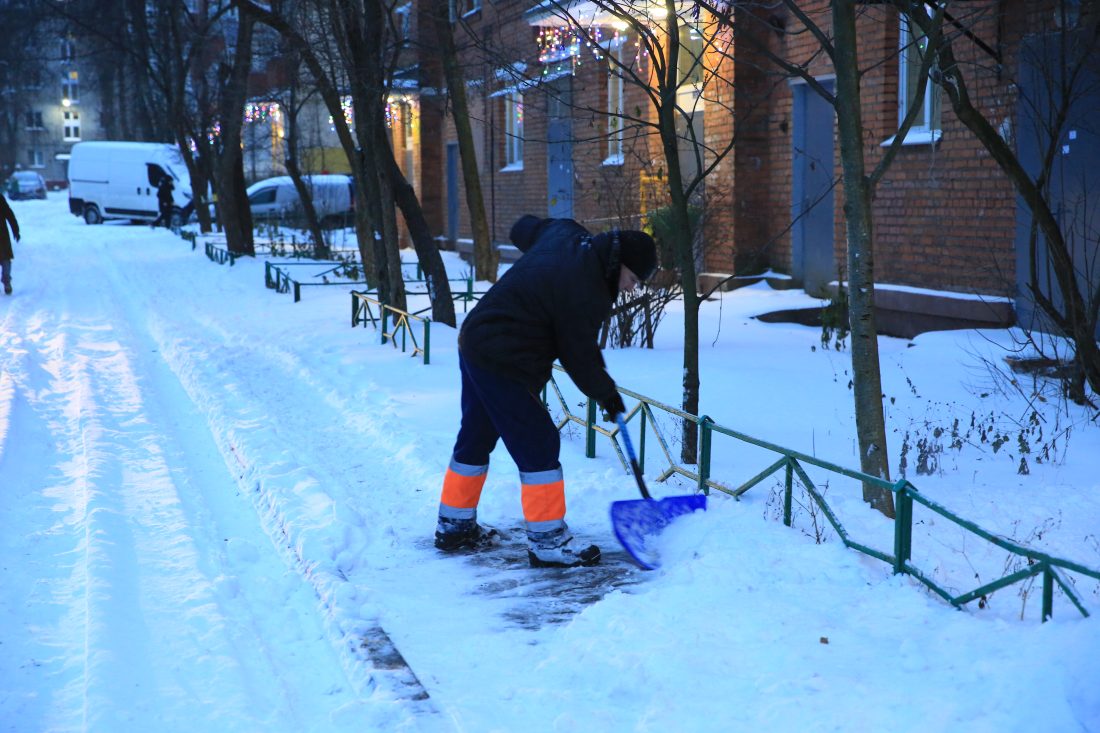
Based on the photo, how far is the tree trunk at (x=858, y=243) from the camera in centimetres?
529

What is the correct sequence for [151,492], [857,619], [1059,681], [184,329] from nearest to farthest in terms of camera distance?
[1059,681] → [857,619] → [151,492] → [184,329]

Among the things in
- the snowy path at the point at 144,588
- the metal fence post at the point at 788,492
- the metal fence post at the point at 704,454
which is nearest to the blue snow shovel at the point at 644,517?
the metal fence post at the point at 704,454

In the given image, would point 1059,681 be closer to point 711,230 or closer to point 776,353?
point 776,353

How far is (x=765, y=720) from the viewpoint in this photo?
136 inches

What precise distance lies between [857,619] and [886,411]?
4.46m

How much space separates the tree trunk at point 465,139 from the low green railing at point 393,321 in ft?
9.60

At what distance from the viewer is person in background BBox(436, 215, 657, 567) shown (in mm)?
4820

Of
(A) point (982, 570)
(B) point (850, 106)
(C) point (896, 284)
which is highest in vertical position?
(B) point (850, 106)

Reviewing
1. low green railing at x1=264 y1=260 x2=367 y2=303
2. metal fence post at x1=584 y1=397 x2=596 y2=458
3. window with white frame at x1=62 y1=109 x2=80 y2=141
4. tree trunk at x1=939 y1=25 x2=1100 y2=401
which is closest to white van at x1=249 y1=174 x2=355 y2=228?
low green railing at x1=264 y1=260 x2=367 y2=303

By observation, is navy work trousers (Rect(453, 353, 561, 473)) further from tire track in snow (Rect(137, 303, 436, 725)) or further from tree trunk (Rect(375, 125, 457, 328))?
tree trunk (Rect(375, 125, 457, 328))

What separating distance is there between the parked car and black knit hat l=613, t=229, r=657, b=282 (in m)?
62.7

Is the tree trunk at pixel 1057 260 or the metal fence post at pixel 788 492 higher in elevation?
the tree trunk at pixel 1057 260

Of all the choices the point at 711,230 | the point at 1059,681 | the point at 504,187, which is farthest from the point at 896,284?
the point at 504,187

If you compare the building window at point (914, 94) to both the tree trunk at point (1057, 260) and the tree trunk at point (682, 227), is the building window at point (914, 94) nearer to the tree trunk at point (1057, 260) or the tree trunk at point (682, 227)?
the tree trunk at point (1057, 260)
